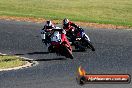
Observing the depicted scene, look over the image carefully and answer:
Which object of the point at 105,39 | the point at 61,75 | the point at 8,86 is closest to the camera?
the point at 8,86

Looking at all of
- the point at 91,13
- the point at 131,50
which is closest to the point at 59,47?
the point at 131,50

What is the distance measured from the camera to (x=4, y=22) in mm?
40281

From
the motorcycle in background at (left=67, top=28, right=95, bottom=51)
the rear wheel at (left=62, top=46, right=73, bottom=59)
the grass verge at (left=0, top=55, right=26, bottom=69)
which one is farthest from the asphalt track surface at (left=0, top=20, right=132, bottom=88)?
the grass verge at (left=0, top=55, right=26, bottom=69)

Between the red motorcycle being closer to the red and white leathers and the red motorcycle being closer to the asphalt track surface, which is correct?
the red and white leathers

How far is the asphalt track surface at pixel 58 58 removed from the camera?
18547mm

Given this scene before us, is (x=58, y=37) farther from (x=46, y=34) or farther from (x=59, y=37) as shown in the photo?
(x=46, y=34)

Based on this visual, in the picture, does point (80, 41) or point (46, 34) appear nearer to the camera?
point (46, 34)

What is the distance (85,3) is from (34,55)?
117 feet

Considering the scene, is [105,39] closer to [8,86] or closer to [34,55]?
[34,55]

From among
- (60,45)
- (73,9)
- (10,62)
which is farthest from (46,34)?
(73,9)

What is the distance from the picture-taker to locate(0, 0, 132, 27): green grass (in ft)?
160

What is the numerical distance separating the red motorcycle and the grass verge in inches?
83.8

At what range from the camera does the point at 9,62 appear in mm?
22750

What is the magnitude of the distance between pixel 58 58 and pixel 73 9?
30.6m
